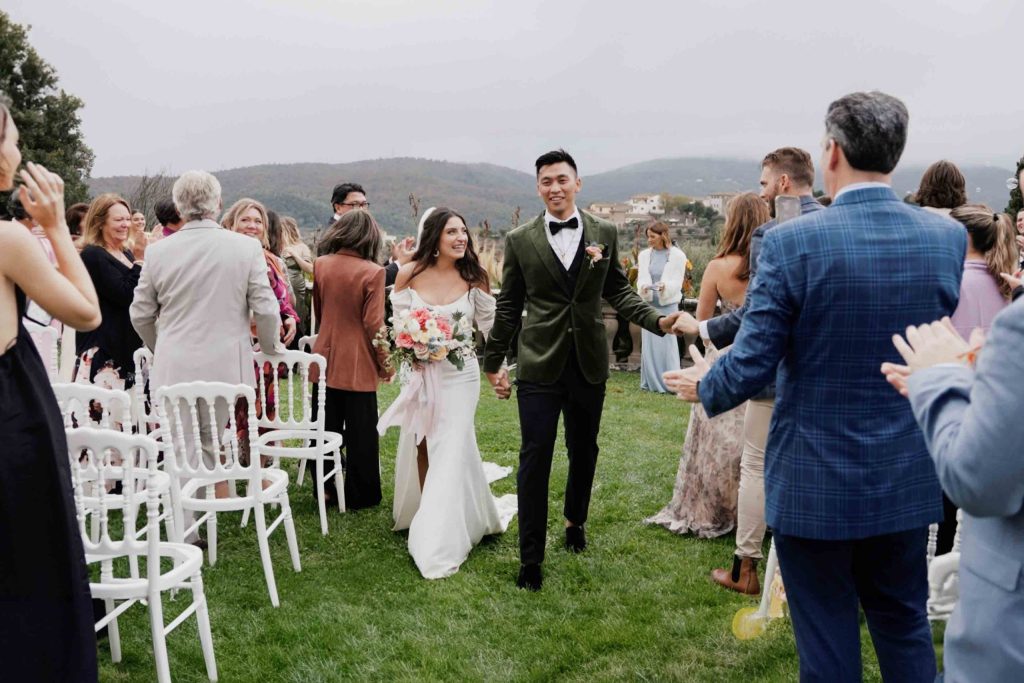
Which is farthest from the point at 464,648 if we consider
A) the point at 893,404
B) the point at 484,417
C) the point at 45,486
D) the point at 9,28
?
the point at 9,28

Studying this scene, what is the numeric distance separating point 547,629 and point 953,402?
9.13 ft

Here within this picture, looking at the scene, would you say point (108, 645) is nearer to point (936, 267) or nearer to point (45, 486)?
point (45, 486)

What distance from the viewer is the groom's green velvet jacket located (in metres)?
4.48

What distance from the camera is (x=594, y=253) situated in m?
4.40

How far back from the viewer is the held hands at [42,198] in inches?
101

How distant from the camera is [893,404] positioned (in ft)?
7.93

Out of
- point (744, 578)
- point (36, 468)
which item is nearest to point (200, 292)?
point (36, 468)

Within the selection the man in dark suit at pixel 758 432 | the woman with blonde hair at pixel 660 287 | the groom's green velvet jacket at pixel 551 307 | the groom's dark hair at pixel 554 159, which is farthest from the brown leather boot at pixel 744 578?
the woman with blonde hair at pixel 660 287

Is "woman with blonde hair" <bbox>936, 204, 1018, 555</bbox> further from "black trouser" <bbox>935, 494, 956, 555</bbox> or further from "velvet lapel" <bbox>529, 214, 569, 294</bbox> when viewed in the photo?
"velvet lapel" <bbox>529, 214, 569, 294</bbox>

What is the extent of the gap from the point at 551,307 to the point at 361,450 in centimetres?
217

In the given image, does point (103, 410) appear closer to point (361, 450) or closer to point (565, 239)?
point (565, 239)

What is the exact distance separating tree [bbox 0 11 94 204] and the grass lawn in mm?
24108

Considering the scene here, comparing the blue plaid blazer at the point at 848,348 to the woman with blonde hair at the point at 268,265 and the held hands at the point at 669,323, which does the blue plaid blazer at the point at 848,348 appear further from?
the woman with blonde hair at the point at 268,265

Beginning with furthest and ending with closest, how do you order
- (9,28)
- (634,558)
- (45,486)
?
(9,28), (634,558), (45,486)
